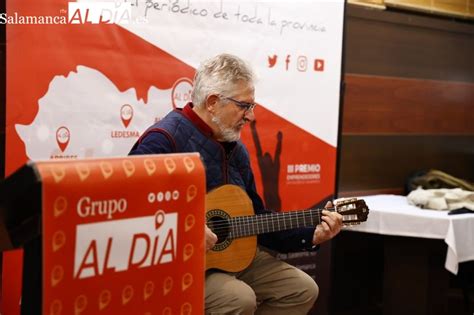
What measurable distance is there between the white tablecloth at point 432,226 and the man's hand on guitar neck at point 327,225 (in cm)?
93

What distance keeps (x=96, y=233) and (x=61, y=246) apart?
0.26 ft

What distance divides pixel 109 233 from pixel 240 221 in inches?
48.5

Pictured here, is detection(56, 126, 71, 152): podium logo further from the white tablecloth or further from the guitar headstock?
the white tablecloth

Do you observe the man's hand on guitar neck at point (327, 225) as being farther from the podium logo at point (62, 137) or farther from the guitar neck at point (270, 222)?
the podium logo at point (62, 137)

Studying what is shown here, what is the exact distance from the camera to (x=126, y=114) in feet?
9.51

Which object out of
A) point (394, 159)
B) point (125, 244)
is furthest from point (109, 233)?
point (394, 159)

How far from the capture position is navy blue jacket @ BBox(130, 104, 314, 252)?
2465 mm

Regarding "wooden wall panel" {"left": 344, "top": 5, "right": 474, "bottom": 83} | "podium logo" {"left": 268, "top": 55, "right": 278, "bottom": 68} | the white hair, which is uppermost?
"wooden wall panel" {"left": 344, "top": 5, "right": 474, "bottom": 83}

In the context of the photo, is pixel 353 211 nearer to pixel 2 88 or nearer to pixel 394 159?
pixel 2 88

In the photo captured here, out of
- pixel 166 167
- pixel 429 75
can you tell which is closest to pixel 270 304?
pixel 166 167

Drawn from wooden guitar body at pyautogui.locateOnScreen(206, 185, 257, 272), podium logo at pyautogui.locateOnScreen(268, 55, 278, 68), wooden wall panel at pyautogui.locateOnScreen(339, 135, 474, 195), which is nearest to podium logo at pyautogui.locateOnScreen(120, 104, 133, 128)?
wooden guitar body at pyautogui.locateOnScreen(206, 185, 257, 272)

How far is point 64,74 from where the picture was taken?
2.69 metres

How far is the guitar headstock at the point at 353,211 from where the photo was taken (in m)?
2.64

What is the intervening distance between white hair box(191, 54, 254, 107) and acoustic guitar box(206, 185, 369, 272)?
0.39 metres
